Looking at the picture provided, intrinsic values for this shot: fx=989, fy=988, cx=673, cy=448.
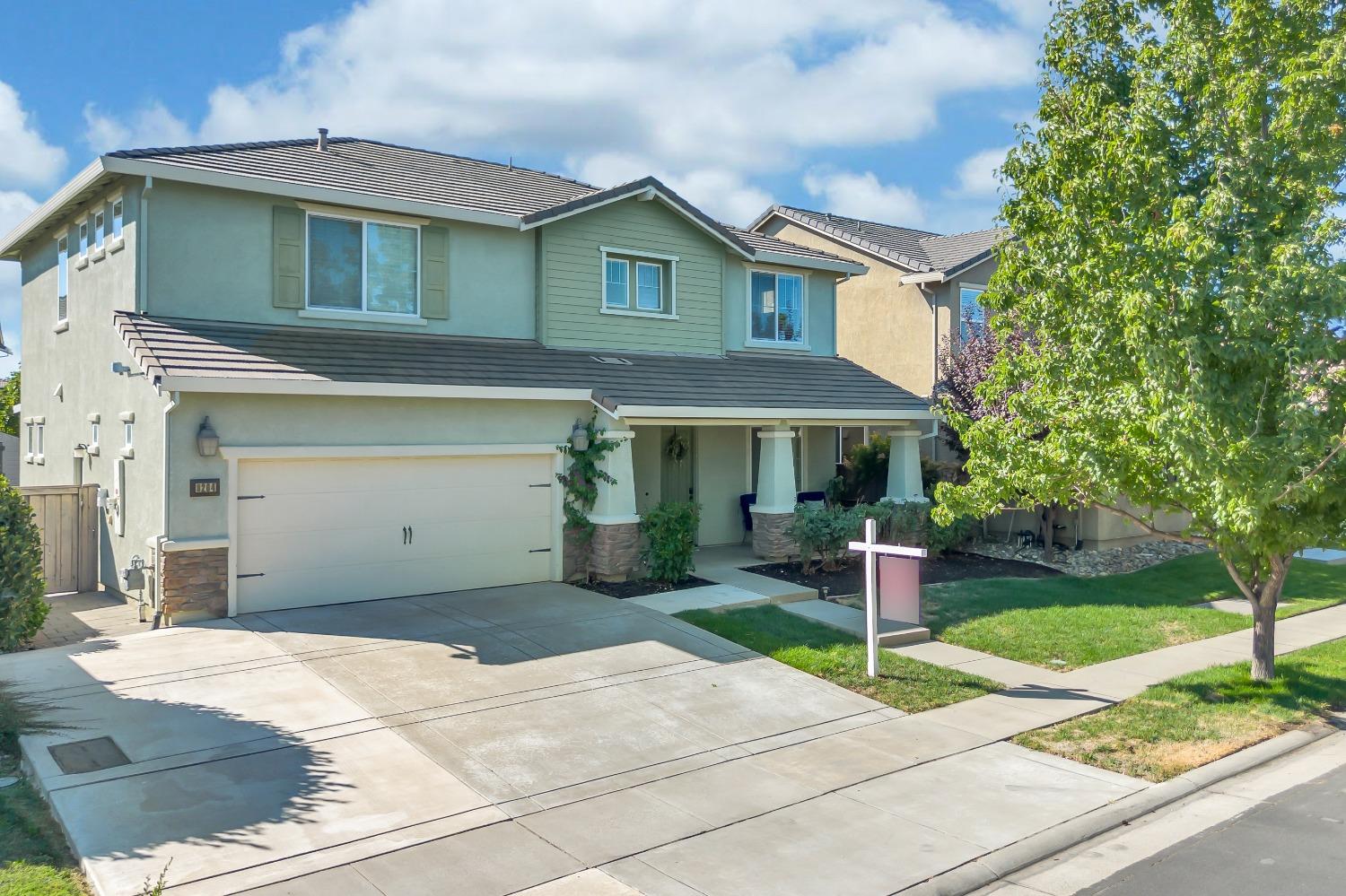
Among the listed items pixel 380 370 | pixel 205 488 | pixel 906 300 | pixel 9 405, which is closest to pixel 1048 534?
pixel 906 300

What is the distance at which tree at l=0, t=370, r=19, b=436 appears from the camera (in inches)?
1086

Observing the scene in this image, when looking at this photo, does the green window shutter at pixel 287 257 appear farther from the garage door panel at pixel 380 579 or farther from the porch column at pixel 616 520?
the porch column at pixel 616 520

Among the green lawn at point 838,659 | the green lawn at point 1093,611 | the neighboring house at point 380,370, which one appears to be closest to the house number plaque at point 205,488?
the neighboring house at point 380,370

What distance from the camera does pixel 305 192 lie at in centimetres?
1370

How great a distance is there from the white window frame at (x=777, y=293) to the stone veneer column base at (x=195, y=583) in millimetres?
10717

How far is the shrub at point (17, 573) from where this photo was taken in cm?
938

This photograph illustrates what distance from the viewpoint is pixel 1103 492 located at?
10.3 metres

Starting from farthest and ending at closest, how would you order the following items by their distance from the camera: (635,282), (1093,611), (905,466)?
(905,466) < (635,282) < (1093,611)

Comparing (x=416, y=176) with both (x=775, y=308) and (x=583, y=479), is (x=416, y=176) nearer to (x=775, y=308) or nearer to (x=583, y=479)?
(x=583, y=479)

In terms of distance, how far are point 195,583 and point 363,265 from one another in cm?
529

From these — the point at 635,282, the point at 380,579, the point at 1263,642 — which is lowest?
the point at 1263,642

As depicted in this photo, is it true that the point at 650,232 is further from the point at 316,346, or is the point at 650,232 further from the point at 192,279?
the point at 192,279

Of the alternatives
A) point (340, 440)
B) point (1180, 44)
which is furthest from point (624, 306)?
point (1180, 44)

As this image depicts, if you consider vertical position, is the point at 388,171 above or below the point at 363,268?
above
